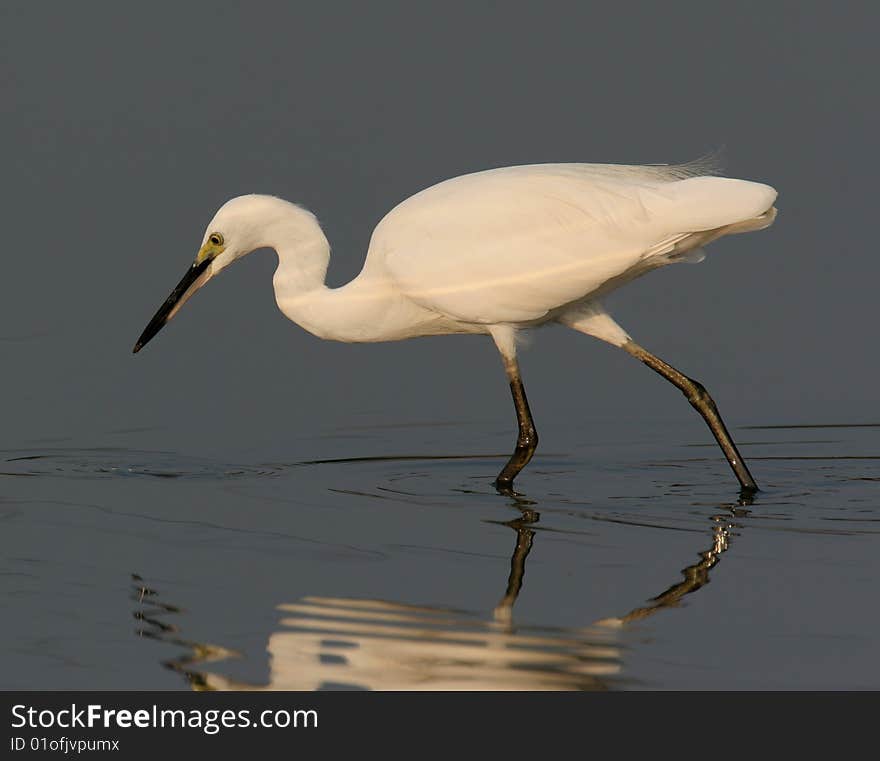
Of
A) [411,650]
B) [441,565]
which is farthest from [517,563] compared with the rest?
[411,650]

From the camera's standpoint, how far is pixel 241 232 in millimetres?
10328

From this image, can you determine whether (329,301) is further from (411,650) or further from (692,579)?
(411,650)

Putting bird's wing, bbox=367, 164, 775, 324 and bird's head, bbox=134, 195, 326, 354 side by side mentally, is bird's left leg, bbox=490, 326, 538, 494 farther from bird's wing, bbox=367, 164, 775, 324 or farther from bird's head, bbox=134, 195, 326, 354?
bird's head, bbox=134, 195, 326, 354

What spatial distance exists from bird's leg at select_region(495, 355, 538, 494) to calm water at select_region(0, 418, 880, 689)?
0.12 meters

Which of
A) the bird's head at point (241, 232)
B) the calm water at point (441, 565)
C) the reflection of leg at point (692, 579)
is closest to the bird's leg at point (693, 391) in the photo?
the calm water at point (441, 565)

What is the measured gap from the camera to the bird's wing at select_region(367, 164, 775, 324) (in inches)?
372

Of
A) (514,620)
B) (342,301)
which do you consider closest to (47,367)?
(342,301)

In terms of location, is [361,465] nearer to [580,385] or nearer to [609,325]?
[609,325]

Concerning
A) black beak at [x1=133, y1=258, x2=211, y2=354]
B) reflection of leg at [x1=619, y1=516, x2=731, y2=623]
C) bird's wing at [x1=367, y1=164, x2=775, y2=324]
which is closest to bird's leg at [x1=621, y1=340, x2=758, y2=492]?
bird's wing at [x1=367, y1=164, x2=775, y2=324]

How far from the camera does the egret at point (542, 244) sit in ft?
31.1

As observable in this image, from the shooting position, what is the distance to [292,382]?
40.1 feet

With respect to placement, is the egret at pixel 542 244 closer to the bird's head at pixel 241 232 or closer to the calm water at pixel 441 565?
the bird's head at pixel 241 232

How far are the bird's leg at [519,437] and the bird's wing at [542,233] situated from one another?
0.36 meters

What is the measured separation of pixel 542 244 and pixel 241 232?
6.20 feet
